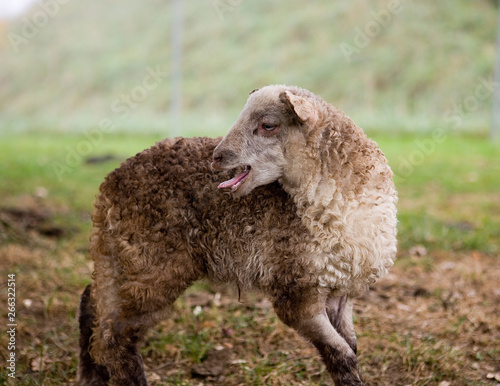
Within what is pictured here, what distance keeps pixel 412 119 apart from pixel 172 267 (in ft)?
40.6

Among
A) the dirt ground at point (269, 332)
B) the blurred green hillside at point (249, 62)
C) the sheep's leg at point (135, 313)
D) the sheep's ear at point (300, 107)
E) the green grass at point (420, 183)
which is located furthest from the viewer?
the blurred green hillside at point (249, 62)

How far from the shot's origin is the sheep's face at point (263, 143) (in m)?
3.30

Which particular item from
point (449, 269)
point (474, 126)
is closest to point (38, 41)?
point (474, 126)

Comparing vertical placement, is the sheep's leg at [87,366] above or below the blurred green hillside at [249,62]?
below

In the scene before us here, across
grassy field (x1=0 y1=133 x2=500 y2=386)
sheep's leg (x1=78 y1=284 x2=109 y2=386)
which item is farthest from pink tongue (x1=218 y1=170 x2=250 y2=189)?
sheep's leg (x1=78 y1=284 x2=109 y2=386)

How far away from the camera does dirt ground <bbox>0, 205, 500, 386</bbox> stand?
4086 millimetres

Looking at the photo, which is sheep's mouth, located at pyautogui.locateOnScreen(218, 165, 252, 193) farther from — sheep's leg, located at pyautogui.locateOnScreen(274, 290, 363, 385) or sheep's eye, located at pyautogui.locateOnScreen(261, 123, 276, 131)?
sheep's leg, located at pyautogui.locateOnScreen(274, 290, 363, 385)

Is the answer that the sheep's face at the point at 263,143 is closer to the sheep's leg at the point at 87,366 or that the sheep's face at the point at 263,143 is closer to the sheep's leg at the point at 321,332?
the sheep's leg at the point at 321,332

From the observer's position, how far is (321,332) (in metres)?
3.33

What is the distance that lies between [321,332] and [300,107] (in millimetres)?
1236

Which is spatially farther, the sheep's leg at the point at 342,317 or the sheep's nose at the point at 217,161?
the sheep's leg at the point at 342,317

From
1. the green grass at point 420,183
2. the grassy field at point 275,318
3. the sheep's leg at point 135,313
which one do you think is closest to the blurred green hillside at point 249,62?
the green grass at point 420,183

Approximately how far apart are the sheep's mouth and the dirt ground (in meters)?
0.88

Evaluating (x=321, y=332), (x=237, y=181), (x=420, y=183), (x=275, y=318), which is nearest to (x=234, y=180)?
(x=237, y=181)
